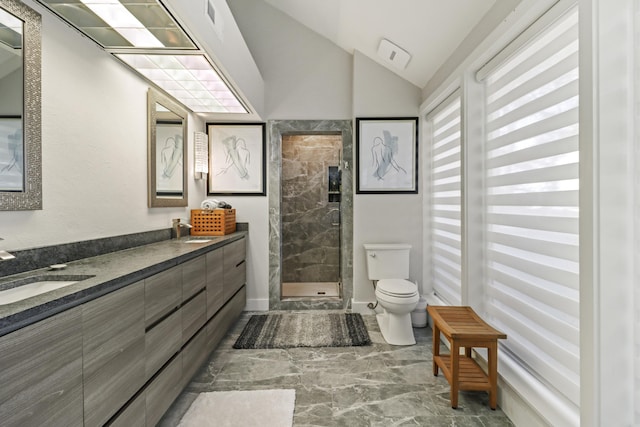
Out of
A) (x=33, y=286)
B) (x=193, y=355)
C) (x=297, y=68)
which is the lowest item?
(x=193, y=355)

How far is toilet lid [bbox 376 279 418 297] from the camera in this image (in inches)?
105

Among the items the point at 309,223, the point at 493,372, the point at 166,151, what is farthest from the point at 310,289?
the point at 493,372

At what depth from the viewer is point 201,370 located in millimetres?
2328

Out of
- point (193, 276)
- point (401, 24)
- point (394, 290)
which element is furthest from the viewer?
point (394, 290)

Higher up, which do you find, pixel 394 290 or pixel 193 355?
pixel 394 290

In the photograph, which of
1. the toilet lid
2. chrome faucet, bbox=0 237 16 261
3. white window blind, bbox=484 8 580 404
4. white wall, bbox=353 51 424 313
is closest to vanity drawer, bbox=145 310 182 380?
chrome faucet, bbox=0 237 16 261

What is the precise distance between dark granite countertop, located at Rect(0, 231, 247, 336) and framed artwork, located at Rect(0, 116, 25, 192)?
0.41 m

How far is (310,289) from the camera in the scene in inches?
178

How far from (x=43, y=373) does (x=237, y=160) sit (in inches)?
115

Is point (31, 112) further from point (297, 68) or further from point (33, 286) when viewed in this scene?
point (297, 68)

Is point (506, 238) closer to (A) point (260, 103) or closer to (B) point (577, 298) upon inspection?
(B) point (577, 298)

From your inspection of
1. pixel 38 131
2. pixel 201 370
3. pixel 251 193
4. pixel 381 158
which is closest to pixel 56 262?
pixel 38 131

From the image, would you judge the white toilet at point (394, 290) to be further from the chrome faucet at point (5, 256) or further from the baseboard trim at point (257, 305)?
the chrome faucet at point (5, 256)

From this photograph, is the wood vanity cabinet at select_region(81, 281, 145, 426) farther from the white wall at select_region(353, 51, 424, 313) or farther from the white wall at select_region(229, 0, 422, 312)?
the white wall at select_region(229, 0, 422, 312)
